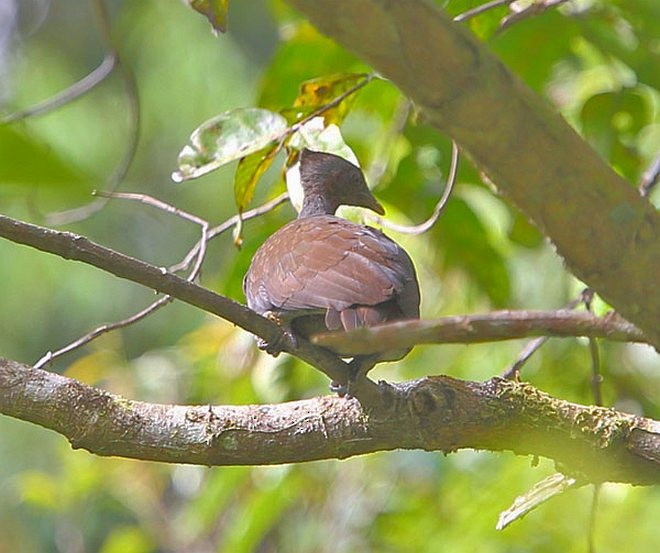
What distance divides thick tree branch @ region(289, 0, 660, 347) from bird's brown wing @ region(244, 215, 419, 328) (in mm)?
1191

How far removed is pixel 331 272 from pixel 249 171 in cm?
56

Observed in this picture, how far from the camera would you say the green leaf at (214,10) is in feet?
7.80

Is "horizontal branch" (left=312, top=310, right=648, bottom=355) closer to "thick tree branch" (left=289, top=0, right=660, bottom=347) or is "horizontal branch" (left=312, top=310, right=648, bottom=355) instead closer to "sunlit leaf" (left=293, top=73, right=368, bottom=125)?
"thick tree branch" (left=289, top=0, right=660, bottom=347)

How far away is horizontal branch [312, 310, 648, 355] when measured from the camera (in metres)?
1.05

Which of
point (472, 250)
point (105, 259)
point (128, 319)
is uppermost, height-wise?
point (472, 250)

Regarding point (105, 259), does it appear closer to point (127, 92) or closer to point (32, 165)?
point (32, 165)

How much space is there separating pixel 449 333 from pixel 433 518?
12.2ft

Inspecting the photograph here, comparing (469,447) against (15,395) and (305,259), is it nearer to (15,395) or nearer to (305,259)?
(305,259)

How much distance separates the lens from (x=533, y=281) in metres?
5.12

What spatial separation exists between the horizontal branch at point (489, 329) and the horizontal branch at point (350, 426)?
1.08 meters

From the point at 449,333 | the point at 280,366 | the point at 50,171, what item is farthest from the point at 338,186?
the point at 50,171

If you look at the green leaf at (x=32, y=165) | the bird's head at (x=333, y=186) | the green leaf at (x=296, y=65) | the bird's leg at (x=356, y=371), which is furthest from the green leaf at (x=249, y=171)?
the green leaf at (x=32, y=165)

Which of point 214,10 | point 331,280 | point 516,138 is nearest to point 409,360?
point 331,280

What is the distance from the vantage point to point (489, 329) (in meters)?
1.10
